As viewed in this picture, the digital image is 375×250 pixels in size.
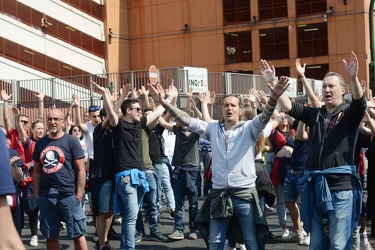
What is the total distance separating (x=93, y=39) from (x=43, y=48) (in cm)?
466

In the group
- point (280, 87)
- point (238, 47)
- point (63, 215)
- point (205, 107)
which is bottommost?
point (63, 215)

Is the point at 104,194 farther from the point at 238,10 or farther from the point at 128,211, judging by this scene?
the point at 238,10

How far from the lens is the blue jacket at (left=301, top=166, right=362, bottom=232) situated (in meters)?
6.52

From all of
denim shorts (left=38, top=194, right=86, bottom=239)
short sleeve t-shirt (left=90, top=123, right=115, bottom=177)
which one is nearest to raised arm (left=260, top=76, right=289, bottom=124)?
denim shorts (left=38, top=194, right=86, bottom=239)

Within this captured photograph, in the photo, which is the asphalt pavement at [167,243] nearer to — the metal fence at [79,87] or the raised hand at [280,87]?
the raised hand at [280,87]

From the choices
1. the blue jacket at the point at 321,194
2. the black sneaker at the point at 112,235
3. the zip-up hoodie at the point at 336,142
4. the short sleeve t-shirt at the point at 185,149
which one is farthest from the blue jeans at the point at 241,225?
the black sneaker at the point at 112,235

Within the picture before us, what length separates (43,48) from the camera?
36812 mm

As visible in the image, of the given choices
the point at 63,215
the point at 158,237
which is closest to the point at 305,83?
the point at 63,215

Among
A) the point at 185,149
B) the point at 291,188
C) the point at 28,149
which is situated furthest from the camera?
the point at 28,149

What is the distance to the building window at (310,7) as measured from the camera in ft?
129

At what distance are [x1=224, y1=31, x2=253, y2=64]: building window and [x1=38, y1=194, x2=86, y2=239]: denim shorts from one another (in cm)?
3341

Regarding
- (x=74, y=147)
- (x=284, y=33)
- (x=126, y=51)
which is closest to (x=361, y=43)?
(x=284, y=33)

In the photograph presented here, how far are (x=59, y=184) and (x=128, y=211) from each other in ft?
3.16

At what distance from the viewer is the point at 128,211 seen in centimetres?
880
